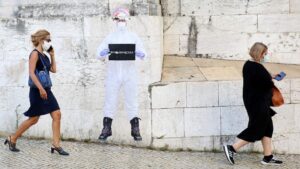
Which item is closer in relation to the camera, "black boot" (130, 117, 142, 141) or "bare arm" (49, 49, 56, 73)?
"bare arm" (49, 49, 56, 73)

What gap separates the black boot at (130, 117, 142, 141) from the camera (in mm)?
7418

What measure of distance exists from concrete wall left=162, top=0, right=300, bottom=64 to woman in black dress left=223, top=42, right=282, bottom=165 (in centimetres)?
153

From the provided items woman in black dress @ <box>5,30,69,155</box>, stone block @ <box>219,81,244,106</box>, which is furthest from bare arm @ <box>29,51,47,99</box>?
stone block @ <box>219,81,244,106</box>

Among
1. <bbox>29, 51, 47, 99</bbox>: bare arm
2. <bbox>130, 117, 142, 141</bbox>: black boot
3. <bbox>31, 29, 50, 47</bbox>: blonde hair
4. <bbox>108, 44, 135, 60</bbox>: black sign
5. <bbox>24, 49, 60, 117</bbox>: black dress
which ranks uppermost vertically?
<bbox>31, 29, 50, 47</bbox>: blonde hair

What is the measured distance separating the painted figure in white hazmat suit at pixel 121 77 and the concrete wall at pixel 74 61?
0.40 ft

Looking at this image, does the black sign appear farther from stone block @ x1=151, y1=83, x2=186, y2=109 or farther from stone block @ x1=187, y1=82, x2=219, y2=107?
stone block @ x1=187, y1=82, x2=219, y2=107

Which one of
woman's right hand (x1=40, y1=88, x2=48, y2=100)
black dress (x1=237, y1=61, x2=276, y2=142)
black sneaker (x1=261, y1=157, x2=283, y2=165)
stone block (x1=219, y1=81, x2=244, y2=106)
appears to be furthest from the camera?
stone block (x1=219, y1=81, x2=244, y2=106)

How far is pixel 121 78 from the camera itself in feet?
23.6

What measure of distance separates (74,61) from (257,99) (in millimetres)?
2676

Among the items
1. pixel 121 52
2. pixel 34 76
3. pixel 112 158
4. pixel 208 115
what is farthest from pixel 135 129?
pixel 34 76

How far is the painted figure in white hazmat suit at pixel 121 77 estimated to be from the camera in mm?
7047

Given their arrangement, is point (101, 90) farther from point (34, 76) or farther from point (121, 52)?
point (34, 76)

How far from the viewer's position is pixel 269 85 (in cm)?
682

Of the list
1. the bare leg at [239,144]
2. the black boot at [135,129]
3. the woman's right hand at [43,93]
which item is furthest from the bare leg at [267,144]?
the woman's right hand at [43,93]
